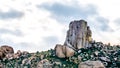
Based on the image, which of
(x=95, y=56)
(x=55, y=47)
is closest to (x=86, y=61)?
(x=95, y=56)

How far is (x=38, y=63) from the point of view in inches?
6880

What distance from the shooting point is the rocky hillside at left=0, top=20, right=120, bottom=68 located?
170125 mm

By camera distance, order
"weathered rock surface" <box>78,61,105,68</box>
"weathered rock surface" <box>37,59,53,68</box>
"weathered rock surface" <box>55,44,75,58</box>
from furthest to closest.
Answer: "weathered rock surface" <box>55,44,75,58</box>
"weathered rock surface" <box>37,59,53,68</box>
"weathered rock surface" <box>78,61,105,68</box>

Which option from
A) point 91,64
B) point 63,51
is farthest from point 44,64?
point 91,64

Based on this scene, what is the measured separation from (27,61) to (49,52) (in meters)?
13.3

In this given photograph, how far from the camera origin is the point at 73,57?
587ft

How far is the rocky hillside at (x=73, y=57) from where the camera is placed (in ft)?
558

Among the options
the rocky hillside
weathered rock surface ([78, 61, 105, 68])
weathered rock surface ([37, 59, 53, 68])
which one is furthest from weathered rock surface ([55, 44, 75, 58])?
weathered rock surface ([78, 61, 105, 68])

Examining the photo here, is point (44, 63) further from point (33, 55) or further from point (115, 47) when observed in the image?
point (115, 47)

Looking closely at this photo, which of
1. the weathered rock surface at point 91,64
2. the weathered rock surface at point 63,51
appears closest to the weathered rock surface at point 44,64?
the weathered rock surface at point 63,51

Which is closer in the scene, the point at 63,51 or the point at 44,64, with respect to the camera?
the point at 44,64

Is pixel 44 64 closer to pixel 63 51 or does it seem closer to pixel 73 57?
pixel 63 51

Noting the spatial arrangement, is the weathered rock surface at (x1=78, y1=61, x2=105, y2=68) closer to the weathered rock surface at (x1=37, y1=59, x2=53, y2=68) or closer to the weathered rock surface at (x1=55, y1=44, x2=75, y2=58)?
the weathered rock surface at (x1=37, y1=59, x2=53, y2=68)

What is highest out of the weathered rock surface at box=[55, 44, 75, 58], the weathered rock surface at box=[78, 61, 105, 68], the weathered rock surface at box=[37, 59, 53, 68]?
the weathered rock surface at box=[55, 44, 75, 58]
